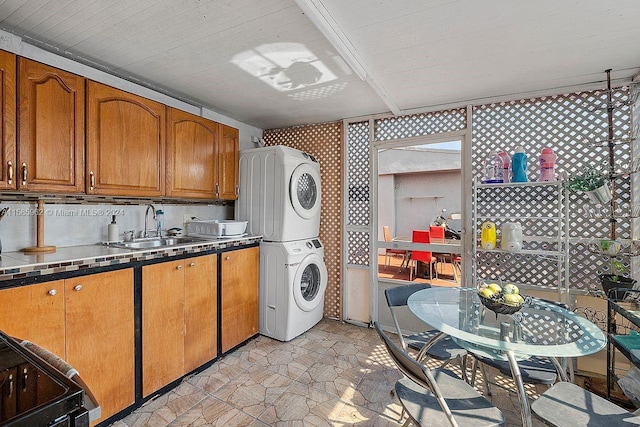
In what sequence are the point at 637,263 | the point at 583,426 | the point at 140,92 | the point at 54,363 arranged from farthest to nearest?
1. the point at 140,92
2. the point at 637,263
3. the point at 583,426
4. the point at 54,363

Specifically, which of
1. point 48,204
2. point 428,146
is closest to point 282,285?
point 48,204

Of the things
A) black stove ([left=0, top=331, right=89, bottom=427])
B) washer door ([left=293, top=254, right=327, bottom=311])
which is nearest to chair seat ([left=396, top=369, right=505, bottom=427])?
black stove ([left=0, top=331, right=89, bottom=427])

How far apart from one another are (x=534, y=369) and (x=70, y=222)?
3297 mm

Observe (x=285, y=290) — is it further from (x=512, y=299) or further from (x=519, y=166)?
(x=519, y=166)

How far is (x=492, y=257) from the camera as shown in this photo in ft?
9.63

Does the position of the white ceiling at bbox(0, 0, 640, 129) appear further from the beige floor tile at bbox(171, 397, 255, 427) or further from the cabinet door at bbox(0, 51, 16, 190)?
the beige floor tile at bbox(171, 397, 255, 427)

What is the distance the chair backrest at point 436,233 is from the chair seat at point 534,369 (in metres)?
1.49

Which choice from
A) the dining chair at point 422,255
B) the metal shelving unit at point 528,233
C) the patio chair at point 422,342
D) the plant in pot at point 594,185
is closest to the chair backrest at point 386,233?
the dining chair at point 422,255

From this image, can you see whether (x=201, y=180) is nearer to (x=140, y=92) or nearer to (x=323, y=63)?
(x=140, y=92)

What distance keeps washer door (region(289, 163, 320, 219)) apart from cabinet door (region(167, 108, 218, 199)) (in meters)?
0.83

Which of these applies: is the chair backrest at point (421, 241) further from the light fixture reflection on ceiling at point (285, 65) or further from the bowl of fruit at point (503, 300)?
the light fixture reflection on ceiling at point (285, 65)

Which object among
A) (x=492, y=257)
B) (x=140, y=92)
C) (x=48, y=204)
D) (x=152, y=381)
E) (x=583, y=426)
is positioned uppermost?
(x=140, y=92)

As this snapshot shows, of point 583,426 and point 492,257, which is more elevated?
point 492,257

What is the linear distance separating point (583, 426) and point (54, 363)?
6.54ft
